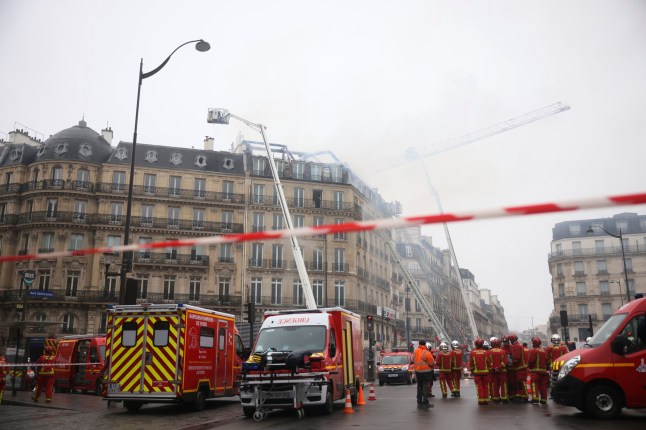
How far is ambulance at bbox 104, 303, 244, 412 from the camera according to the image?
533 inches

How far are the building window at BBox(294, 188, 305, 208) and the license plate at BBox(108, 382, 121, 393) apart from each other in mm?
39043

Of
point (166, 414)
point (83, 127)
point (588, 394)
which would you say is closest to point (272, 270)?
point (83, 127)

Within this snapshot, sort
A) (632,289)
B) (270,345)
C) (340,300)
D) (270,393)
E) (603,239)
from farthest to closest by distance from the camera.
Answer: (603,239) < (632,289) < (340,300) < (270,345) < (270,393)

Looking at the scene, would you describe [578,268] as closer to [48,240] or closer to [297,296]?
Result: [297,296]

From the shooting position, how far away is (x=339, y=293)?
169 ft

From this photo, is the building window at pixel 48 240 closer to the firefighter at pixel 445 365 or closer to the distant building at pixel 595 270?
the firefighter at pixel 445 365

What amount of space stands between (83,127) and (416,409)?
4710 cm

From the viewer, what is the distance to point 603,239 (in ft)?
240

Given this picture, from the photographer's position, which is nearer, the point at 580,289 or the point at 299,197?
the point at 299,197

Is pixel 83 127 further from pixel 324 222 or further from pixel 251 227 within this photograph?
pixel 324 222

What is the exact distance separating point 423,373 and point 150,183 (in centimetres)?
3961

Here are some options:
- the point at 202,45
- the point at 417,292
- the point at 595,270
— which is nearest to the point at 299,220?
the point at 417,292

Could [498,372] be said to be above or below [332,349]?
below

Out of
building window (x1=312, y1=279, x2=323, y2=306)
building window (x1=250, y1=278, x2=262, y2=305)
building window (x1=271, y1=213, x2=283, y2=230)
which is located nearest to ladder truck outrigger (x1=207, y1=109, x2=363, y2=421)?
building window (x1=250, y1=278, x2=262, y2=305)
